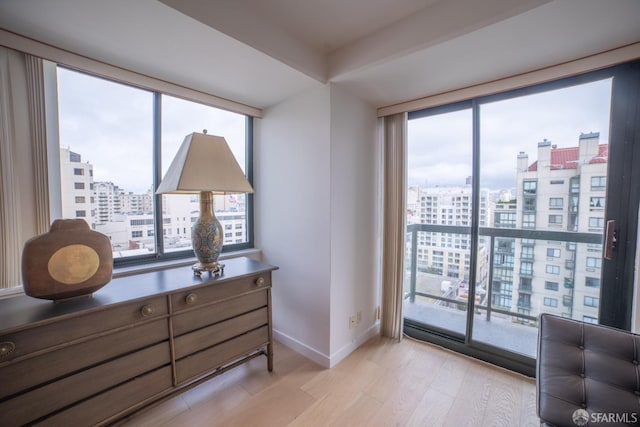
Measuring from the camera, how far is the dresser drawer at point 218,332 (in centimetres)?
146

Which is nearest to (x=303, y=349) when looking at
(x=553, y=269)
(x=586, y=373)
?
(x=586, y=373)

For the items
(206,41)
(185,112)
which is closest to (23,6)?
(206,41)

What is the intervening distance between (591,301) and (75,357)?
307 centimetres

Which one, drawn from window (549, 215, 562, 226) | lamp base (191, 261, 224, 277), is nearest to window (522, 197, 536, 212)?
window (549, 215, 562, 226)

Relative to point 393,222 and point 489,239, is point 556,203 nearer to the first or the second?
point 489,239

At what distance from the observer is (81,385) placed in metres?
1.15

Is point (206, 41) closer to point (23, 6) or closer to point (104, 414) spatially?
point (23, 6)

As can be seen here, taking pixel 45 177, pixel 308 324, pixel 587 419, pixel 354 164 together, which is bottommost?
pixel 308 324

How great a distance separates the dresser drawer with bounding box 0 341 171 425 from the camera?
102 centimetres

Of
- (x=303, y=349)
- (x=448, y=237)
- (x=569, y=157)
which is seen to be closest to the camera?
(x=569, y=157)

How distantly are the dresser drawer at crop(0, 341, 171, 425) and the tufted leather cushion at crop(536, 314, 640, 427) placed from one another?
1.88 meters

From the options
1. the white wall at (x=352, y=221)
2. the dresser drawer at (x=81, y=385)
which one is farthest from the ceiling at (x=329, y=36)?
the dresser drawer at (x=81, y=385)

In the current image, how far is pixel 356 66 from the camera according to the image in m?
1.75

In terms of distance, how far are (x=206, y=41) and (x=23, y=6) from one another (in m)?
0.78
